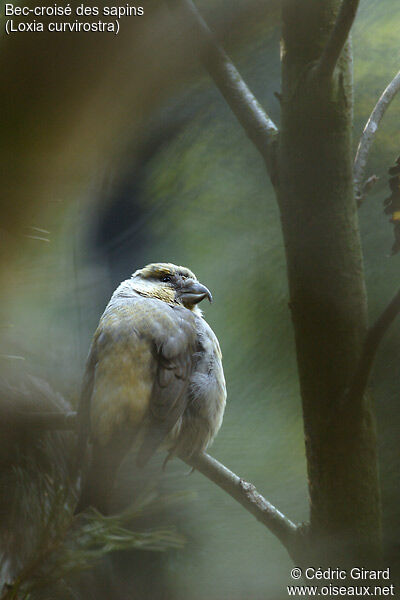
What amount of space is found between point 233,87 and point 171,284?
34 centimetres

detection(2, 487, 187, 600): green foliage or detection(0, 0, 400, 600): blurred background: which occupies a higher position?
detection(0, 0, 400, 600): blurred background

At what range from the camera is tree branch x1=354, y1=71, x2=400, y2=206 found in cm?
102

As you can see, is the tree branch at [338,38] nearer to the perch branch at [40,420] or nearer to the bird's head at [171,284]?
the bird's head at [171,284]

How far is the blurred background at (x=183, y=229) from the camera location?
3.29ft

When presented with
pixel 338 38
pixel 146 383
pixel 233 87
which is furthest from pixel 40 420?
pixel 338 38

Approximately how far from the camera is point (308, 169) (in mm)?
1010

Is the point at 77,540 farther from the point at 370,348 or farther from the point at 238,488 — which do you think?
the point at 370,348

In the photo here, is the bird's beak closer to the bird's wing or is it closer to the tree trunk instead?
the bird's wing

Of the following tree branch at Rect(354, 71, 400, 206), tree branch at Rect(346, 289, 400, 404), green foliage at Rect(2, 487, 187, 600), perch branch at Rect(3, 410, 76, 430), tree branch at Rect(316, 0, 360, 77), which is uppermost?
tree branch at Rect(316, 0, 360, 77)

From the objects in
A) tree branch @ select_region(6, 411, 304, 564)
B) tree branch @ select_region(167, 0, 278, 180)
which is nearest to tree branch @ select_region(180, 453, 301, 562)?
tree branch @ select_region(6, 411, 304, 564)

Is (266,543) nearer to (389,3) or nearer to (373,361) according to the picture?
(373,361)

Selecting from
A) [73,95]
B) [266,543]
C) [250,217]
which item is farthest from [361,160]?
[266,543]

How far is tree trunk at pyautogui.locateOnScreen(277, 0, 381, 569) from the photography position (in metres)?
0.99

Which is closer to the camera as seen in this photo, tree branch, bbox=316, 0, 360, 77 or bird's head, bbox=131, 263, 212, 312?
tree branch, bbox=316, 0, 360, 77
